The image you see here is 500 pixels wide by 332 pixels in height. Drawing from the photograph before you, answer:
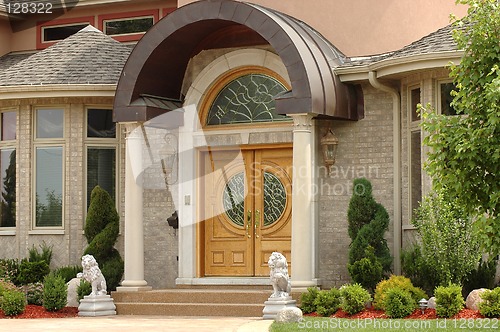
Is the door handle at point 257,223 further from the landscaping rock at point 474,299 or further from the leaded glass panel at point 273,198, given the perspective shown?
the landscaping rock at point 474,299

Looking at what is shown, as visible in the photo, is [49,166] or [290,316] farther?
[49,166]

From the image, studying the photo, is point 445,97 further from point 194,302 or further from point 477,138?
point 477,138

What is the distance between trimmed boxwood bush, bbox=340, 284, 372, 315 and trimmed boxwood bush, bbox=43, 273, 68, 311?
16.1 ft

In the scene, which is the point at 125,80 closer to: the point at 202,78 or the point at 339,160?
the point at 202,78

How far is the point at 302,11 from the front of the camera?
1831 cm

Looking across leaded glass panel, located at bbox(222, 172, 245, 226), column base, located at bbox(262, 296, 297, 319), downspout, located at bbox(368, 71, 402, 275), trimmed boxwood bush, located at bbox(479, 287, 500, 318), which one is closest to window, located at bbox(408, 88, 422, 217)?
downspout, located at bbox(368, 71, 402, 275)

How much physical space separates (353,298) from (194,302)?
341 centimetres

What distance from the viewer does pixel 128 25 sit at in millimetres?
21328

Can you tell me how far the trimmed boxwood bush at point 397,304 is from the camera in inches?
560

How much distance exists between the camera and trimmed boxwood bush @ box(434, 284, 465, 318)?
45.2ft

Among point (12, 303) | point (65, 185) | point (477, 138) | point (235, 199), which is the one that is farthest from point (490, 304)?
point (65, 185)

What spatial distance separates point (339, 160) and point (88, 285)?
485 cm

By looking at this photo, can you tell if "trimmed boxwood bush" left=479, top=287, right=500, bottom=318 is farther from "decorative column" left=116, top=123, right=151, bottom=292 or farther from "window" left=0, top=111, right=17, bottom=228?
"window" left=0, top=111, right=17, bottom=228

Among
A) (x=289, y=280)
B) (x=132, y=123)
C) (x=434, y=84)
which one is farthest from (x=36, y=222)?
(x=434, y=84)
